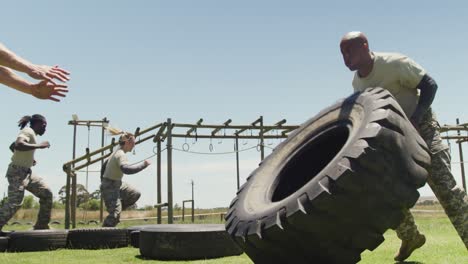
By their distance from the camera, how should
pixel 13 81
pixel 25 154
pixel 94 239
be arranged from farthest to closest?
pixel 25 154 < pixel 94 239 < pixel 13 81

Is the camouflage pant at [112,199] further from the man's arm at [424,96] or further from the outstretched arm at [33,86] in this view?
the man's arm at [424,96]

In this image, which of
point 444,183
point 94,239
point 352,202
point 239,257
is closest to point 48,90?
point 352,202

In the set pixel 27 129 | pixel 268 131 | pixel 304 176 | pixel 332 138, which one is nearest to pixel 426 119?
pixel 332 138

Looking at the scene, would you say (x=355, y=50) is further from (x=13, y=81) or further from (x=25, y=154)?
(x=25, y=154)

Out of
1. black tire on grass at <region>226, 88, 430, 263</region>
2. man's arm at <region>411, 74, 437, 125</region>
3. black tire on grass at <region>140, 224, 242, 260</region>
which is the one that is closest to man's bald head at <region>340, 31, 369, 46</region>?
man's arm at <region>411, 74, 437, 125</region>

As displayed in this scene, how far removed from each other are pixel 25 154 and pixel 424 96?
5847 millimetres

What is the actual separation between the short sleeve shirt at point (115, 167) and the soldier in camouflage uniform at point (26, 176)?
3.21 ft

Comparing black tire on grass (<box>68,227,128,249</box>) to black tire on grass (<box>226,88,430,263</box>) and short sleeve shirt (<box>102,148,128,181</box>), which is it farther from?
black tire on grass (<box>226,88,430,263</box>)

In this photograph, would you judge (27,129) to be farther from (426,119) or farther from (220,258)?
(426,119)

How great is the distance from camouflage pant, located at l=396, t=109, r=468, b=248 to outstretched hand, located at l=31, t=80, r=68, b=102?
253 cm

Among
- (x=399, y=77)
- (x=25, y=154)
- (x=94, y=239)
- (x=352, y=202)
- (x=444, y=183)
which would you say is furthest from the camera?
(x=25, y=154)

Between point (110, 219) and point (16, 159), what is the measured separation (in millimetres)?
1686

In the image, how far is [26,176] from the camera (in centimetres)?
705

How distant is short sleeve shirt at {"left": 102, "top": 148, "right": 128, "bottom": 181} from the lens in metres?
7.30
